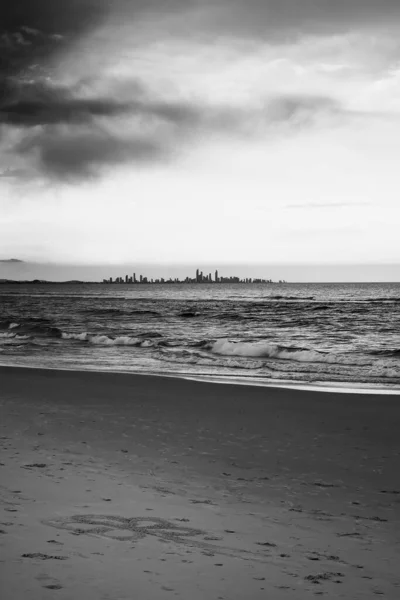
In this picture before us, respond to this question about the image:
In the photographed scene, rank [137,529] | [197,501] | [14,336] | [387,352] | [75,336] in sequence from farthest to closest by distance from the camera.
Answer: [75,336] → [14,336] → [387,352] → [197,501] → [137,529]

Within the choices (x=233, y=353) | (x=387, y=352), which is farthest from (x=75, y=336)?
(x=387, y=352)

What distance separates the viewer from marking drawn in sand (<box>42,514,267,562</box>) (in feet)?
15.8

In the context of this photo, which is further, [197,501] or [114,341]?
[114,341]

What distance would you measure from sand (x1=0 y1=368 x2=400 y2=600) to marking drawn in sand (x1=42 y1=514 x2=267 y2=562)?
0.02 metres

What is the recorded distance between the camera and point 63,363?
21391mm

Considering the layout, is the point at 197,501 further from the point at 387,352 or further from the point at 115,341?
the point at 115,341

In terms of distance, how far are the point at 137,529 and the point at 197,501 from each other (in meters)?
1.10

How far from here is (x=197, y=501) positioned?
20.0ft

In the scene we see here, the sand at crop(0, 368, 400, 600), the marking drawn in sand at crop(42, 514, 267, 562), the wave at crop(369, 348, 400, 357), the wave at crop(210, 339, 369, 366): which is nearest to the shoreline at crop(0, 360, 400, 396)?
the sand at crop(0, 368, 400, 600)

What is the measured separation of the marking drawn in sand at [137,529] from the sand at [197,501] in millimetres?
17

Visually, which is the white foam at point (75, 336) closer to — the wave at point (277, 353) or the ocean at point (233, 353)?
the ocean at point (233, 353)

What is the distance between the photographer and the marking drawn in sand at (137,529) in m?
4.80

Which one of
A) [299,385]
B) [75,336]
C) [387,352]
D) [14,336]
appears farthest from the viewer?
[75,336]

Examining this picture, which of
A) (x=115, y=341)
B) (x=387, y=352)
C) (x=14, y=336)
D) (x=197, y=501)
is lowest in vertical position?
(x=14, y=336)
